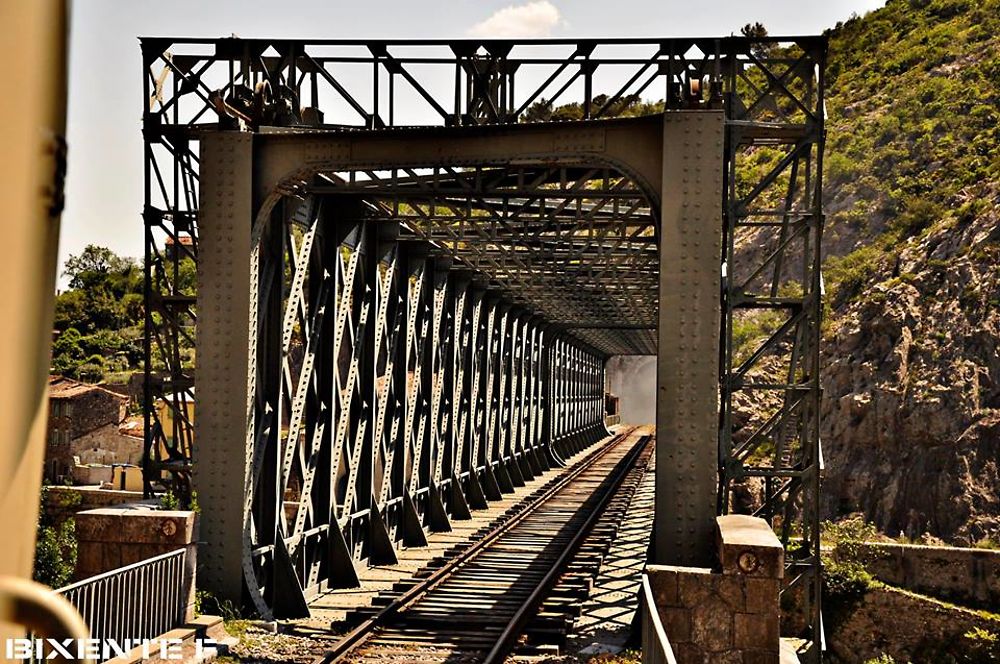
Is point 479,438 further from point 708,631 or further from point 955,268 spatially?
point 708,631

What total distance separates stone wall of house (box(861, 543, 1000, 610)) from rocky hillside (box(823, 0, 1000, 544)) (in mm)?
5694

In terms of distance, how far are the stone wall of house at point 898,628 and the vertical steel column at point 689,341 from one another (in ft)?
39.4

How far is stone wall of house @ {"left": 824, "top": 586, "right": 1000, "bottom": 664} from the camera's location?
2258cm

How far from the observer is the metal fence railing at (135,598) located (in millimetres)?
9375

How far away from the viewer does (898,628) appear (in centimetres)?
2283

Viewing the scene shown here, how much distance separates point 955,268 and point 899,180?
12201 mm

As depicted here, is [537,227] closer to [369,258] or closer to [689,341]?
[369,258]

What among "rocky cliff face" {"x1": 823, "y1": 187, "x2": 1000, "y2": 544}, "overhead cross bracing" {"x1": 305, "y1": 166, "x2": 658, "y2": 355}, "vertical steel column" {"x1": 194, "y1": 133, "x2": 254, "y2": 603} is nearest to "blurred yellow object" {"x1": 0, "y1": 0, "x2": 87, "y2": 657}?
"vertical steel column" {"x1": 194, "y1": 133, "x2": 254, "y2": 603}

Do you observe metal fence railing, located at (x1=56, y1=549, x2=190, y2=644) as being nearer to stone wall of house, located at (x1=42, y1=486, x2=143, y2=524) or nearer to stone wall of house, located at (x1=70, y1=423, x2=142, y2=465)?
stone wall of house, located at (x1=42, y1=486, x2=143, y2=524)

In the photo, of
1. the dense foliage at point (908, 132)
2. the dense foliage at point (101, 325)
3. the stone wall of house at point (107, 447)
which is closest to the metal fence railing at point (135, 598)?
the dense foliage at point (908, 132)

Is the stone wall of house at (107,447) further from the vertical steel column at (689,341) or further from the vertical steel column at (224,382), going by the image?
the vertical steel column at (689,341)

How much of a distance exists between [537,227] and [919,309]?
19217 millimetres

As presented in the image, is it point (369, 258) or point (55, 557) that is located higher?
point (369, 258)

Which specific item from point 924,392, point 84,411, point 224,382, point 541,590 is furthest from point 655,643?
point 84,411
